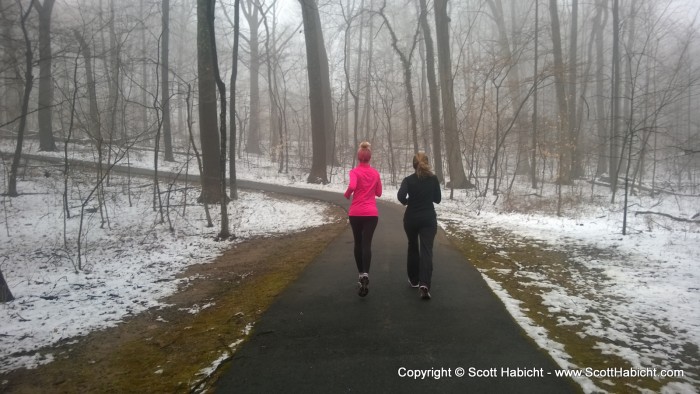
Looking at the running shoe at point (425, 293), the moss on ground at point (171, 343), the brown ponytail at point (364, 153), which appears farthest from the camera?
the brown ponytail at point (364, 153)

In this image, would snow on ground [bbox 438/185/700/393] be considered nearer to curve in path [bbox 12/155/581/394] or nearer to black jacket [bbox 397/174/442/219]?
curve in path [bbox 12/155/581/394]

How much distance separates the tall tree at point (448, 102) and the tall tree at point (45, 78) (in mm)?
16704

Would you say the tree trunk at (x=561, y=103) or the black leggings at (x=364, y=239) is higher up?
the tree trunk at (x=561, y=103)

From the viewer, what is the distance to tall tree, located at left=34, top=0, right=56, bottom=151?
17750 millimetres

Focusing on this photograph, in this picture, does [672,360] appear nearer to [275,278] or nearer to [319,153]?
[275,278]

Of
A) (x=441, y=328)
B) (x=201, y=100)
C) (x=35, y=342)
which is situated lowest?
(x=35, y=342)

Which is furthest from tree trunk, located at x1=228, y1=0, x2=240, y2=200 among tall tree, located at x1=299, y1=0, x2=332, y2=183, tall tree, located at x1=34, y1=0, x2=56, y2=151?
tall tree, located at x1=34, y1=0, x2=56, y2=151

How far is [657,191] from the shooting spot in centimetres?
2128

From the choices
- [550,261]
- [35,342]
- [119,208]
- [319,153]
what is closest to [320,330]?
[35,342]

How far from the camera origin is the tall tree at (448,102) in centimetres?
1850

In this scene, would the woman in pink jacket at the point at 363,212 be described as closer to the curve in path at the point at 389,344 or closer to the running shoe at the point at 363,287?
the running shoe at the point at 363,287

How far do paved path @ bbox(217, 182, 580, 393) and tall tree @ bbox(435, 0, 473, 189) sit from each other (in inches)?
516

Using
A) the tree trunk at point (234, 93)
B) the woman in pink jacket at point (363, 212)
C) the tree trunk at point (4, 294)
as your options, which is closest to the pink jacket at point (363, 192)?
the woman in pink jacket at point (363, 212)

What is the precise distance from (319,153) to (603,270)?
15.6 m
